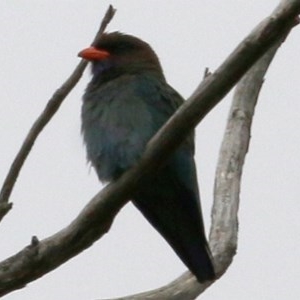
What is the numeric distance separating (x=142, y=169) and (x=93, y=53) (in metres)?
1.50

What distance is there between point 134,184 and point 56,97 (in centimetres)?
46

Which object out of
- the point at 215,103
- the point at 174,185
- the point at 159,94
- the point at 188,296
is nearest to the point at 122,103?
the point at 159,94

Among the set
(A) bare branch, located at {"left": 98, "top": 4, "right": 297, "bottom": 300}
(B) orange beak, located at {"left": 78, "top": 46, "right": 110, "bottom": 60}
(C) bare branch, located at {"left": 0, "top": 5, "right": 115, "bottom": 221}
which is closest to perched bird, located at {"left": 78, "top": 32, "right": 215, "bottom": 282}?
(B) orange beak, located at {"left": 78, "top": 46, "right": 110, "bottom": 60}

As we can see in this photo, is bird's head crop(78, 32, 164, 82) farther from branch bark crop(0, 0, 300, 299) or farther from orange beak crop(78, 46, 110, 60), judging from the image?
branch bark crop(0, 0, 300, 299)

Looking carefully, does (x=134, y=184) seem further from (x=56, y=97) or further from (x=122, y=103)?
(x=122, y=103)

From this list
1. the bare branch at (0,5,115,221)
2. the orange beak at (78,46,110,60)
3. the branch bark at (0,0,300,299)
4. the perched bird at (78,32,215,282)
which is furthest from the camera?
the orange beak at (78,46,110,60)

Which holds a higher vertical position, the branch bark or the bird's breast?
the bird's breast

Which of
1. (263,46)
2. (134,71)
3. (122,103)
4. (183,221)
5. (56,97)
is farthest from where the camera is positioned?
(134,71)

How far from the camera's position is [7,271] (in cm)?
383

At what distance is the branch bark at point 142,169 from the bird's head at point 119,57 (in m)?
1.38

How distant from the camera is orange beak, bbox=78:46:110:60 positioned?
198 inches

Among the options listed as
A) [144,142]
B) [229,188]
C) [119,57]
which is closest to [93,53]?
[119,57]

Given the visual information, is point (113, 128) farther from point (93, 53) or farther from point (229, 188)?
point (229, 188)

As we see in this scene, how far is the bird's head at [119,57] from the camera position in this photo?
5.16 meters
